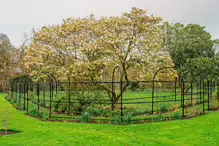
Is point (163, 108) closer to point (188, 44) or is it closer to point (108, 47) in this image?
point (108, 47)

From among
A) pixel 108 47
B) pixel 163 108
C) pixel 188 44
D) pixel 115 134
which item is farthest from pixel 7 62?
pixel 115 134

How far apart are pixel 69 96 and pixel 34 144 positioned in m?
4.90

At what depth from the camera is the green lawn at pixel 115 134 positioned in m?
6.43

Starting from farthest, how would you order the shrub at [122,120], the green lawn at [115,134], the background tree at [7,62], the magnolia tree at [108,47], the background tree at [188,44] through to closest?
the background tree at [7,62], the background tree at [188,44], the magnolia tree at [108,47], the shrub at [122,120], the green lawn at [115,134]

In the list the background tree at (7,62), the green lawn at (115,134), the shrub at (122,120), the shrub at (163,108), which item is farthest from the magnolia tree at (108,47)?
the background tree at (7,62)

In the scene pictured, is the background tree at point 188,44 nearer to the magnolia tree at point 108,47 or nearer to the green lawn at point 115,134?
the magnolia tree at point 108,47

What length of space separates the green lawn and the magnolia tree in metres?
3.61

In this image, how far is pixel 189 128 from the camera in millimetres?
8047

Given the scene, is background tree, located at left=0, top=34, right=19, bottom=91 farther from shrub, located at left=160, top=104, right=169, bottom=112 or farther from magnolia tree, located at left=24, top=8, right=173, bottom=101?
shrub, located at left=160, top=104, right=169, bottom=112

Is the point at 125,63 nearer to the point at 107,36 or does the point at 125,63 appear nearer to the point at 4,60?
the point at 107,36

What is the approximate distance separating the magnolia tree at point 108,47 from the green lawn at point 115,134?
3.61 metres

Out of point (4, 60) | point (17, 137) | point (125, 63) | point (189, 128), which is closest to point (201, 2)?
point (125, 63)

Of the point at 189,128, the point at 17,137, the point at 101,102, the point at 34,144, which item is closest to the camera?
the point at 34,144

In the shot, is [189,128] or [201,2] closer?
[189,128]
